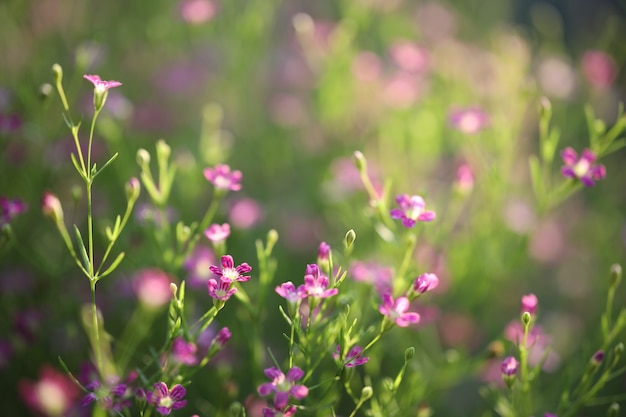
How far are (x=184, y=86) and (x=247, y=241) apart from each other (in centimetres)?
76

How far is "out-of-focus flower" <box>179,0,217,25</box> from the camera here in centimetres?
207

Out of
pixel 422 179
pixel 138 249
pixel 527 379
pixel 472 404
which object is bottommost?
pixel 472 404

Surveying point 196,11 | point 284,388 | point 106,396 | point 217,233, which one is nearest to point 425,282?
point 284,388

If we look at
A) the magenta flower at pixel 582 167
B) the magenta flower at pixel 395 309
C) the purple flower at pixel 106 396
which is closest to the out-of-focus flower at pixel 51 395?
the purple flower at pixel 106 396

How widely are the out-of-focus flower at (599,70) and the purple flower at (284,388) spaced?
1811 mm

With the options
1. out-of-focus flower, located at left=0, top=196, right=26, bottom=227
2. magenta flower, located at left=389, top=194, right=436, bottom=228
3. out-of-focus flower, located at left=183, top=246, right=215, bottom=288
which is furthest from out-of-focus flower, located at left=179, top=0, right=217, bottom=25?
magenta flower, located at left=389, top=194, right=436, bottom=228

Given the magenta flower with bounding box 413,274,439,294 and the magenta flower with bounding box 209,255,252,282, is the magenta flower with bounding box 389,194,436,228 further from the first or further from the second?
the magenta flower with bounding box 209,255,252,282

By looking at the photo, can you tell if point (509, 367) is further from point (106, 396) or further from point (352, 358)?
point (106, 396)

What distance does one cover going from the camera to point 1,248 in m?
1.32

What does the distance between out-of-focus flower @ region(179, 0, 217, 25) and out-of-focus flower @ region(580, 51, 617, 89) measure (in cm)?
144

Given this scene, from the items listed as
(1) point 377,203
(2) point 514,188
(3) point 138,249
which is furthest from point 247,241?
(2) point 514,188

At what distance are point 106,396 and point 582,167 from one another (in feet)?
3.72

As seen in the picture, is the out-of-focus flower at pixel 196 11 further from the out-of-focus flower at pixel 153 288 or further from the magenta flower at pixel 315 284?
the magenta flower at pixel 315 284

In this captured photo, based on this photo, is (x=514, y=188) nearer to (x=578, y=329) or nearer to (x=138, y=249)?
(x=578, y=329)
